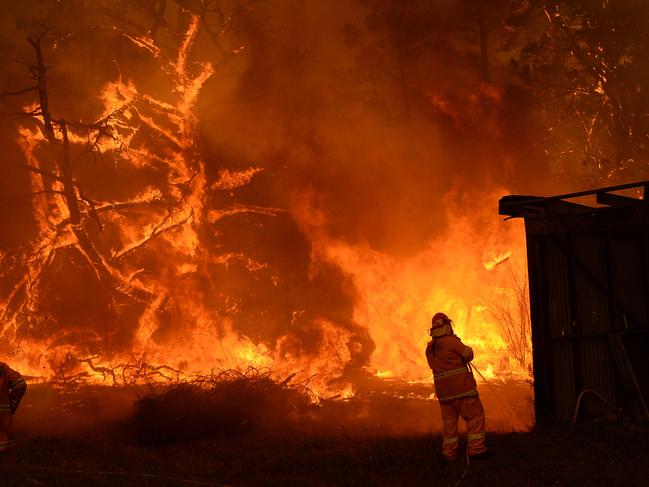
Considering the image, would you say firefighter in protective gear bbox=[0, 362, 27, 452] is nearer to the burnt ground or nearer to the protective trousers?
the burnt ground

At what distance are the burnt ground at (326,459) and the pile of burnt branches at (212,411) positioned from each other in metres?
0.29

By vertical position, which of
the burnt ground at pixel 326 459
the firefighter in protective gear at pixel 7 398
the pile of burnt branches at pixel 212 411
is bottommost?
the burnt ground at pixel 326 459

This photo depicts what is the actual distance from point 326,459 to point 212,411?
368 centimetres

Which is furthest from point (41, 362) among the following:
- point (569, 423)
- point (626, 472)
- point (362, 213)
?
point (626, 472)

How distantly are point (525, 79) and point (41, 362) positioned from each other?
66.2 feet

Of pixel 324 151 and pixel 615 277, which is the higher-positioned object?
pixel 324 151

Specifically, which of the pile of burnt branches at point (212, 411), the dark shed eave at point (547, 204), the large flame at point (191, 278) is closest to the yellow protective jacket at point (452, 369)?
the dark shed eave at point (547, 204)

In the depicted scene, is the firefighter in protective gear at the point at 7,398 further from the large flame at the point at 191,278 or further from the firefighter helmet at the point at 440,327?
the large flame at the point at 191,278

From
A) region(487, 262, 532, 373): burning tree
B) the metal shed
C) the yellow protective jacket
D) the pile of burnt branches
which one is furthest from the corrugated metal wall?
region(487, 262, 532, 373): burning tree

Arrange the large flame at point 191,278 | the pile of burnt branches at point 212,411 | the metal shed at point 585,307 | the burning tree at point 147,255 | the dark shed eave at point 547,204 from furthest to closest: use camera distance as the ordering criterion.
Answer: the burning tree at point 147,255, the large flame at point 191,278, the pile of burnt branches at point 212,411, the dark shed eave at point 547,204, the metal shed at point 585,307

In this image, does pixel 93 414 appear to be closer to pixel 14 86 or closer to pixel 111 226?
pixel 111 226

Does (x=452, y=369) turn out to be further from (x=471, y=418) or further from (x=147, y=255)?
(x=147, y=255)

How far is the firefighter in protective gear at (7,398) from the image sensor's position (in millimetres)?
7258

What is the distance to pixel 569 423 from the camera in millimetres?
8930
